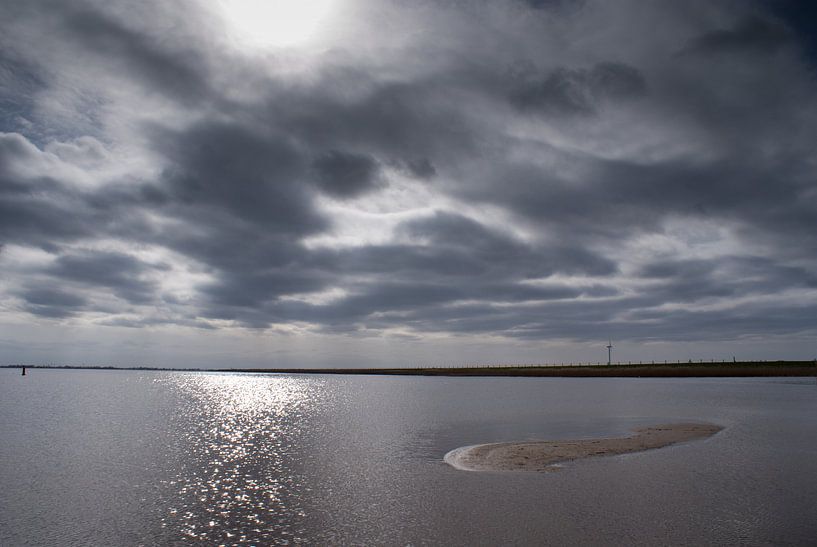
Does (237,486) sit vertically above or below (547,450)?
below

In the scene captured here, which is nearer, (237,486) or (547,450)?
(237,486)

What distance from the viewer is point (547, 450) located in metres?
31.8

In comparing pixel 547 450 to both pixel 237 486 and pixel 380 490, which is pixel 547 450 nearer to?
pixel 380 490

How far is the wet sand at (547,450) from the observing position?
91.5 ft

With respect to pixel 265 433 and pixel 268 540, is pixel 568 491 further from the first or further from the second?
pixel 265 433

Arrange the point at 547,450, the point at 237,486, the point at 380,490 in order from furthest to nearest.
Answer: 1. the point at 547,450
2. the point at 237,486
3. the point at 380,490

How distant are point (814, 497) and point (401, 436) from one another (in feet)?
83.4

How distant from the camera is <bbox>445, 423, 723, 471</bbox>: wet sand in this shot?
2789 centimetres

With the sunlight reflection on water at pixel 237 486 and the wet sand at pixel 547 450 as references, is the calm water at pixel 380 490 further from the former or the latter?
→ the wet sand at pixel 547 450

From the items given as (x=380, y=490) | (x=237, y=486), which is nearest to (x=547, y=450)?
(x=380, y=490)

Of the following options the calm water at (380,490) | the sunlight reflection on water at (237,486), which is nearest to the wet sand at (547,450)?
the calm water at (380,490)

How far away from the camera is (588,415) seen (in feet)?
176

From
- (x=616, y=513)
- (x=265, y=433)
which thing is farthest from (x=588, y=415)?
(x=616, y=513)

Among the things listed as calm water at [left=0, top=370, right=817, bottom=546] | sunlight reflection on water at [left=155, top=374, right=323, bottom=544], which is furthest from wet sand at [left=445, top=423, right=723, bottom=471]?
sunlight reflection on water at [left=155, top=374, right=323, bottom=544]
